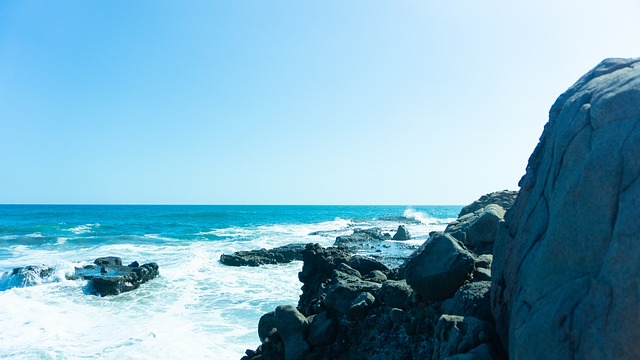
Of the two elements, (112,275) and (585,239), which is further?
(112,275)

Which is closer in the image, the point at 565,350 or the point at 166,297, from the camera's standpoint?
the point at 565,350

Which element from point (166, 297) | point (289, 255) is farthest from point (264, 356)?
point (289, 255)

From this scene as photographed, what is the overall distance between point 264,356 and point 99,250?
35.0 meters

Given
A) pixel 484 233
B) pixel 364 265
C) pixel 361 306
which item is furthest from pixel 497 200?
pixel 361 306

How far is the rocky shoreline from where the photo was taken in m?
4.28

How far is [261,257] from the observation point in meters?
32.8

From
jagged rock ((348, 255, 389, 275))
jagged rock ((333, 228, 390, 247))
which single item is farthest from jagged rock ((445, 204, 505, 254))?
jagged rock ((333, 228, 390, 247))

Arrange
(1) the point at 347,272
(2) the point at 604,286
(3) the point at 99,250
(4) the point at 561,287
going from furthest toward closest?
(3) the point at 99,250, (1) the point at 347,272, (4) the point at 561,287, (2) the point at 604,286

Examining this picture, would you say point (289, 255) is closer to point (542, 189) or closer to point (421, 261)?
point (421, 261)

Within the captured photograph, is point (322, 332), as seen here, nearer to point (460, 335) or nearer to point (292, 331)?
point (292, 331)

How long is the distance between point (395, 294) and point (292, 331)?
2560 mm

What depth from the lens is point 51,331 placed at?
15852 mm

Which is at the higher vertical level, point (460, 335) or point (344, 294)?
point (460, 335)

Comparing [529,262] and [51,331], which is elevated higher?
[529,262]
